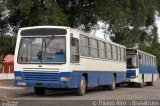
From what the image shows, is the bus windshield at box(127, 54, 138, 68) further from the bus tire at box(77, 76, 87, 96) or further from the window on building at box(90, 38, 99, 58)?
the bus tire at box(77, 76, 87, 96)

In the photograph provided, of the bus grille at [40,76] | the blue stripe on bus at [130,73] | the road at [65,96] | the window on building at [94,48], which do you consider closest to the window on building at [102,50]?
the window on building at [94,48]

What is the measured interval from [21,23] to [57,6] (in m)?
3.65

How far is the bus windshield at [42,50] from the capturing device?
18.8 metres

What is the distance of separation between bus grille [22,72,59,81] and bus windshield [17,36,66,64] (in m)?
0.51

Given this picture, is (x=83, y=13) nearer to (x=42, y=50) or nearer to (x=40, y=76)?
(x=42, y=50)

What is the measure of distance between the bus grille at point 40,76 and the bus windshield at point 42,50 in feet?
1.67

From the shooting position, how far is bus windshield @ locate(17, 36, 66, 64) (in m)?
18.8

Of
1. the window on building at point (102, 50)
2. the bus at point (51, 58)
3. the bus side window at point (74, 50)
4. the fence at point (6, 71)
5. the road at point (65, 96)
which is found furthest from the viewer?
the fence at point (6, 71)

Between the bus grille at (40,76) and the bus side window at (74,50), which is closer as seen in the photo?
the bus grille at (40,76)

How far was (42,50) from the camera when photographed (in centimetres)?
1897

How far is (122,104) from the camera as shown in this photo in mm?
15898

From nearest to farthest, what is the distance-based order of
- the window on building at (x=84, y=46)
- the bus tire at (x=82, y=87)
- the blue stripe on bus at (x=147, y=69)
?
the bus tire at (x=82, y=87) → the window on building at (x=84, y=46) → the blue stripe on bus at (x=147, y=69)

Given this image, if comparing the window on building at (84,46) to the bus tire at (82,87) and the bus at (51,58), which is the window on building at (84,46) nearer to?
the bus at (51,58)

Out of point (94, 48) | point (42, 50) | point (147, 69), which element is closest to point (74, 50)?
point (42, 50)
